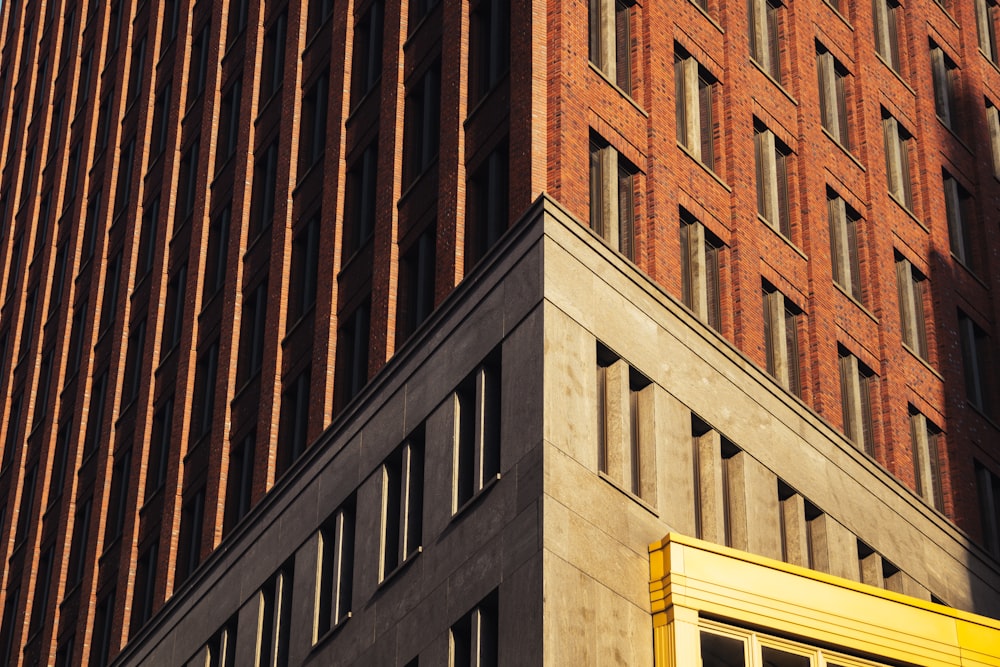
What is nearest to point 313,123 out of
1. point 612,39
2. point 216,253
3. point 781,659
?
point 216,253

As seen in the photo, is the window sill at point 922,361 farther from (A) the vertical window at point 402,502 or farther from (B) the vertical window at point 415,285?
(A) the vertical window at point 402,502

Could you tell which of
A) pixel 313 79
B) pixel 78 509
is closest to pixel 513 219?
pixel 313 79

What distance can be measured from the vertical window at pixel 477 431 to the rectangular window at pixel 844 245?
42.5ft

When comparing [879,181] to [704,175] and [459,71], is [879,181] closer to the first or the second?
[704,175]

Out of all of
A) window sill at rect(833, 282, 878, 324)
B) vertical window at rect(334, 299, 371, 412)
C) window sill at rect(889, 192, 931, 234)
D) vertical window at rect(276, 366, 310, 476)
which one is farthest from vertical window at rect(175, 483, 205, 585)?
window sill at rect(889, 192, 931, 234)

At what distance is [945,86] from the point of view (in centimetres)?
5725

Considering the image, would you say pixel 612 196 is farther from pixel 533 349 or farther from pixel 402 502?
pixel 402 502

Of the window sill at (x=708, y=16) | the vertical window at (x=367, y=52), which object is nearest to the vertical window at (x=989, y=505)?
the window sill at (x=708, y=16)

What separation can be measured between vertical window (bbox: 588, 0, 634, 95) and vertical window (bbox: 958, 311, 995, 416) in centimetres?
1441

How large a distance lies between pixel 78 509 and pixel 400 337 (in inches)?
783

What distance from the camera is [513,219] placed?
38875 millimetres

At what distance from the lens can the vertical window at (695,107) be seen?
144ft

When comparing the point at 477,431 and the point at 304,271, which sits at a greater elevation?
the point at 304,271

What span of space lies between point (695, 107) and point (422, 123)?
6237mm
